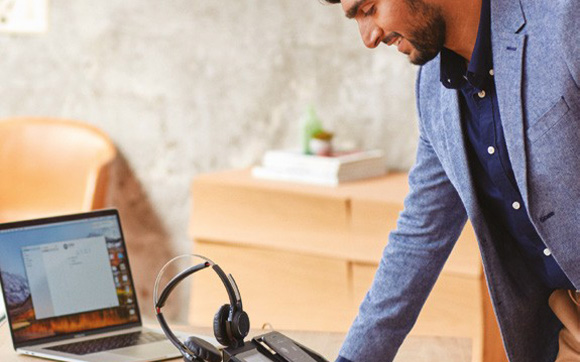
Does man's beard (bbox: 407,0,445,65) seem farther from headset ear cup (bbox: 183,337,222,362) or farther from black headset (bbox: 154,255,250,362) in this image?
headset ear cup (bbox: 183,337,222,362)

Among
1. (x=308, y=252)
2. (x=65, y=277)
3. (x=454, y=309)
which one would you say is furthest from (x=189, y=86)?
(x=65, y=277)

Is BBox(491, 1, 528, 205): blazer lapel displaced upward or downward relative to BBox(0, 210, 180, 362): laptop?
upward

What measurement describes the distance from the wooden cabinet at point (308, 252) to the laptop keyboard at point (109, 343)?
61.1 inches

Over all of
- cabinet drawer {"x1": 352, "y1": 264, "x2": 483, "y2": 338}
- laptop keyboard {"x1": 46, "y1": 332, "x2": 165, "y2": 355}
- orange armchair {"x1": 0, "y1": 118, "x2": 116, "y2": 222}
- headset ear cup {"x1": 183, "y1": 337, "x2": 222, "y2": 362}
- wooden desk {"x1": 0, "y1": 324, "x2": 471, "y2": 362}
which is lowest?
cabinet drawer {"x1": 352, "y1": 264, "x2": 483, "y2": 338}

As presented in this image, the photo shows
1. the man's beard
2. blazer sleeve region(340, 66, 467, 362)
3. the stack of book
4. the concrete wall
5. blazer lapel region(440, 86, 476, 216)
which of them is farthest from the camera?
the concrete wall

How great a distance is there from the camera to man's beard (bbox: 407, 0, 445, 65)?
1788 mm

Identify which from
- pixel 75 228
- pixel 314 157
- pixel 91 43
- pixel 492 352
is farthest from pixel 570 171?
pixel 91 43

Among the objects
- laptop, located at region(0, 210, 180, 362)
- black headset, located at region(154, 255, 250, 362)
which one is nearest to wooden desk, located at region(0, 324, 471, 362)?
laptop, located at region(0, 210, 180, 362)

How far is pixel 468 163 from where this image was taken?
1.90 meters

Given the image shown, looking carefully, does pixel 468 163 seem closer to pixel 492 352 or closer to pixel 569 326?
pixel 569 326

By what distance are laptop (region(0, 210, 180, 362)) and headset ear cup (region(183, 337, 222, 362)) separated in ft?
0.75

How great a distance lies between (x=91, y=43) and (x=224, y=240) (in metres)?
1.44

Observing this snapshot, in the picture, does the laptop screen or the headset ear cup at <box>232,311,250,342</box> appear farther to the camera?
the laptop screen

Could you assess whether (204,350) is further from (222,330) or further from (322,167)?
(322,167)
